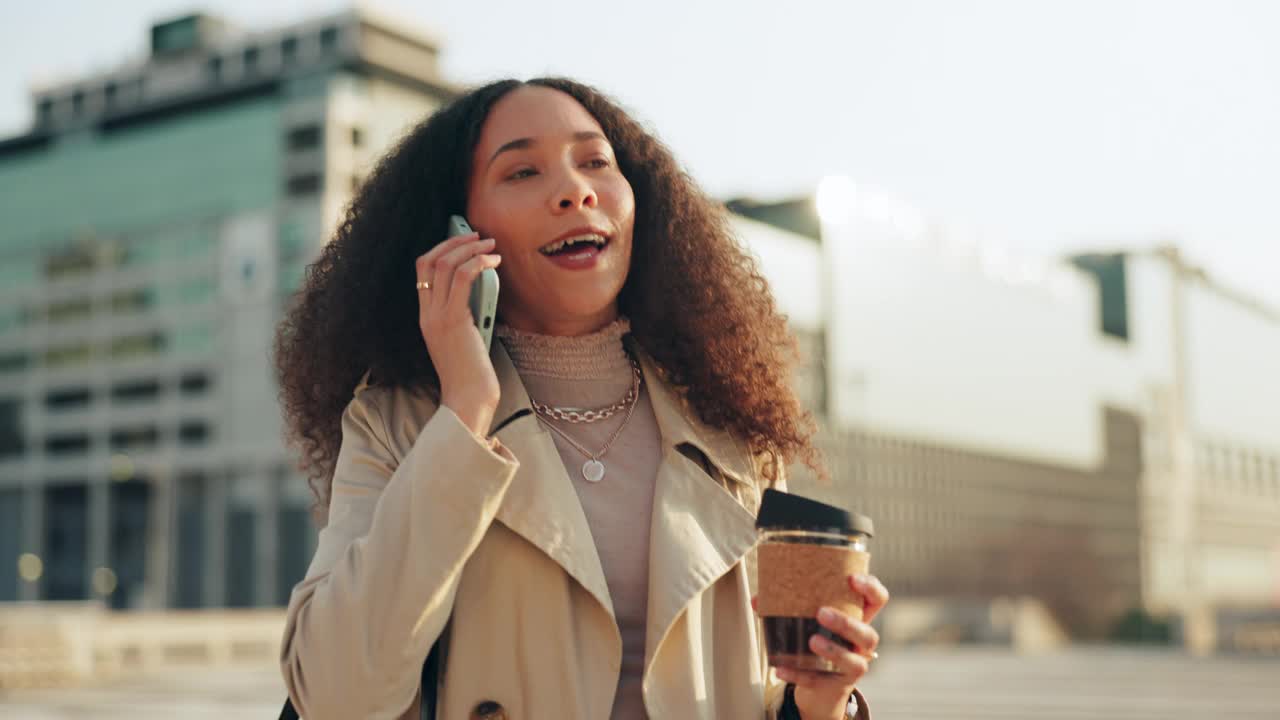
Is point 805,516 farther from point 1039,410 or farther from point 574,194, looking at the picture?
point 1039,410

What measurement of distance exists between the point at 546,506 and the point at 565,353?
34 centimetres

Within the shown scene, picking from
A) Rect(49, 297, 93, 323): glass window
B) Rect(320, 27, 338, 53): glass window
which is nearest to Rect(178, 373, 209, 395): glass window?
Rect(49, 297, 93, 323): glass window

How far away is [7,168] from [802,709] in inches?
3218

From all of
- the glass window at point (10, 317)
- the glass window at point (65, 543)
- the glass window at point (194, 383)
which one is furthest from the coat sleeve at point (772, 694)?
the glass window at point (10, 317)

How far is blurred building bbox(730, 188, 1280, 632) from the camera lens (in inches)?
2943

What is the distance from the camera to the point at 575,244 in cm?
234

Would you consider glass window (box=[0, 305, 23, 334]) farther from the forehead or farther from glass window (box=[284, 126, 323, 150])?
the forehead

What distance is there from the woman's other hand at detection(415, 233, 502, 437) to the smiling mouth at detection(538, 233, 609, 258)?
0.15m

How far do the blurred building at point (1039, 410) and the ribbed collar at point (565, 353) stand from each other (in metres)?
55.3

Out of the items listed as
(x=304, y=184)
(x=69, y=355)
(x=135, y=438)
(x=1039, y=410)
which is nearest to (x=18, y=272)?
(x=69, y=355)

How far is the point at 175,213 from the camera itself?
69438 millimetres

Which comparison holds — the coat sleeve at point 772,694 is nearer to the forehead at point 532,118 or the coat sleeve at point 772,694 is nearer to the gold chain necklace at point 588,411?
the gold chain necklace at point 588,411

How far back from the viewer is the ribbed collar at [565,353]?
240 cm

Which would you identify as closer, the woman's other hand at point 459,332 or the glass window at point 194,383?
the woman's other hand at point 459,332
